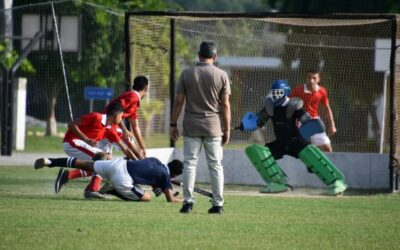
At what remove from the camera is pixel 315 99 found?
19.0m

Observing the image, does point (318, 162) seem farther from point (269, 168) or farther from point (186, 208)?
point (186, 208)

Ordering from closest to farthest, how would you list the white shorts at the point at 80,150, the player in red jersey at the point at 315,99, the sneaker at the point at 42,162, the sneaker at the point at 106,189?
the sneaker at the point at 42,162 → the sneaker at the point at 106,189 → the white shorts at the point at 80,150 → the player in red jersey at the point at 315,99

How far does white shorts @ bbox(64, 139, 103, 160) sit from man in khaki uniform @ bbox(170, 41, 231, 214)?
3007 mm

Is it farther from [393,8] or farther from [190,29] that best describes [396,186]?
[393,8]

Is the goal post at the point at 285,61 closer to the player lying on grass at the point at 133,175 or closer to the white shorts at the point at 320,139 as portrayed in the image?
the white shorts at the point at 320,139

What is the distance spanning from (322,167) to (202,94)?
4602 mm

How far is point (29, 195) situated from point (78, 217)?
346cm

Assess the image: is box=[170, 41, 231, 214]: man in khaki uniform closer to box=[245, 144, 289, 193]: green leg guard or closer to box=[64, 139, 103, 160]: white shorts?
box=[64, 139, 103, 160]: white shorts

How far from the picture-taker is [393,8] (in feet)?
132

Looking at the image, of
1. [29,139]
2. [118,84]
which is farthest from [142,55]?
[29,139]

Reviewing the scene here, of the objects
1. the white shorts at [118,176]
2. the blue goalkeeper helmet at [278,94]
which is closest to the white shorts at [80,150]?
the white shorts at [118,176]

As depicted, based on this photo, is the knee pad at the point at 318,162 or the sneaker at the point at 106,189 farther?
the knee pad at the point at 318,162

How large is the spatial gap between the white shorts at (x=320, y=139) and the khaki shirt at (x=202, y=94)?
592cm

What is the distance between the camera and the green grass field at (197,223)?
1062 centimetres
